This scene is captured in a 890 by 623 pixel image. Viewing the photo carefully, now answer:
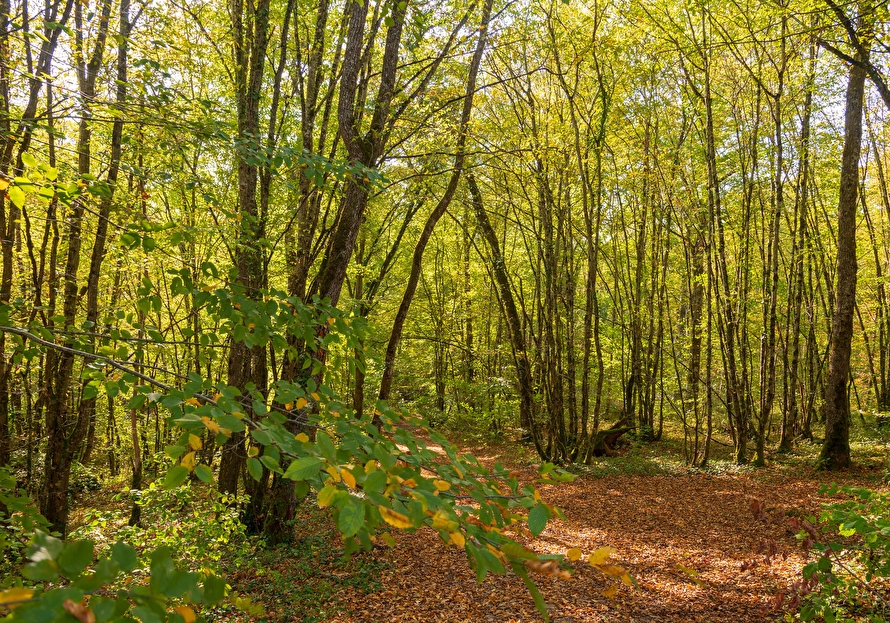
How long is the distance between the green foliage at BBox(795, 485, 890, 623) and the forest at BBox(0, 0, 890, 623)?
4 cm

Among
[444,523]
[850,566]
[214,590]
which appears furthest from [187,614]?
[850,566]

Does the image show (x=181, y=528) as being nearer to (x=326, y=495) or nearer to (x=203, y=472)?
(x=203, y=472)

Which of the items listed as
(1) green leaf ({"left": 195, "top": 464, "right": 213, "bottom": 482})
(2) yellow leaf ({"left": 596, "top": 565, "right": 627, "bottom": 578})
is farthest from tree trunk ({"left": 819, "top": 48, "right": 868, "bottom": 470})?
(1) green leaf ({"left": 195, "top": 464, "right": 213, "bottom": 482})

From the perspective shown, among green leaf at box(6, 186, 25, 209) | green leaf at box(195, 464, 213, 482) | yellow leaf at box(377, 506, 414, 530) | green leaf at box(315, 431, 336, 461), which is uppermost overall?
green leaf at box(6, 186, 25, 209)

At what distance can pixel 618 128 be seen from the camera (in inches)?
445

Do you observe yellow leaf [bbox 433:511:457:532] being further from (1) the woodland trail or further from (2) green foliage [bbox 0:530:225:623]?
(1) the woodland trail

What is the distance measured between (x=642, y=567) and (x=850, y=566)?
201 cm

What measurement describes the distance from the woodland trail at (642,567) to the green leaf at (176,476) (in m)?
3.05

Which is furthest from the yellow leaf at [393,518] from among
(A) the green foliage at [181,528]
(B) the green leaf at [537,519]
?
(A) the green foliage at [181,528]

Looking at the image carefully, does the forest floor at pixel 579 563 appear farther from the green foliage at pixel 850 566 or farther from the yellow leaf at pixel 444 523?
the yellow leaf at pixel 444 523

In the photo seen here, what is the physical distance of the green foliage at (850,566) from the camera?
274 cm

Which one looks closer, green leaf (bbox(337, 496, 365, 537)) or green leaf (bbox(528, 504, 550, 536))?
green leaf (bbox(337, 496, 365, 537))

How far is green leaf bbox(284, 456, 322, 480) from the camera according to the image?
3.66ft

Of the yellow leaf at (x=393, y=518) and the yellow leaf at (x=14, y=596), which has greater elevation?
the yellow leaf at (x=14, y=596)
